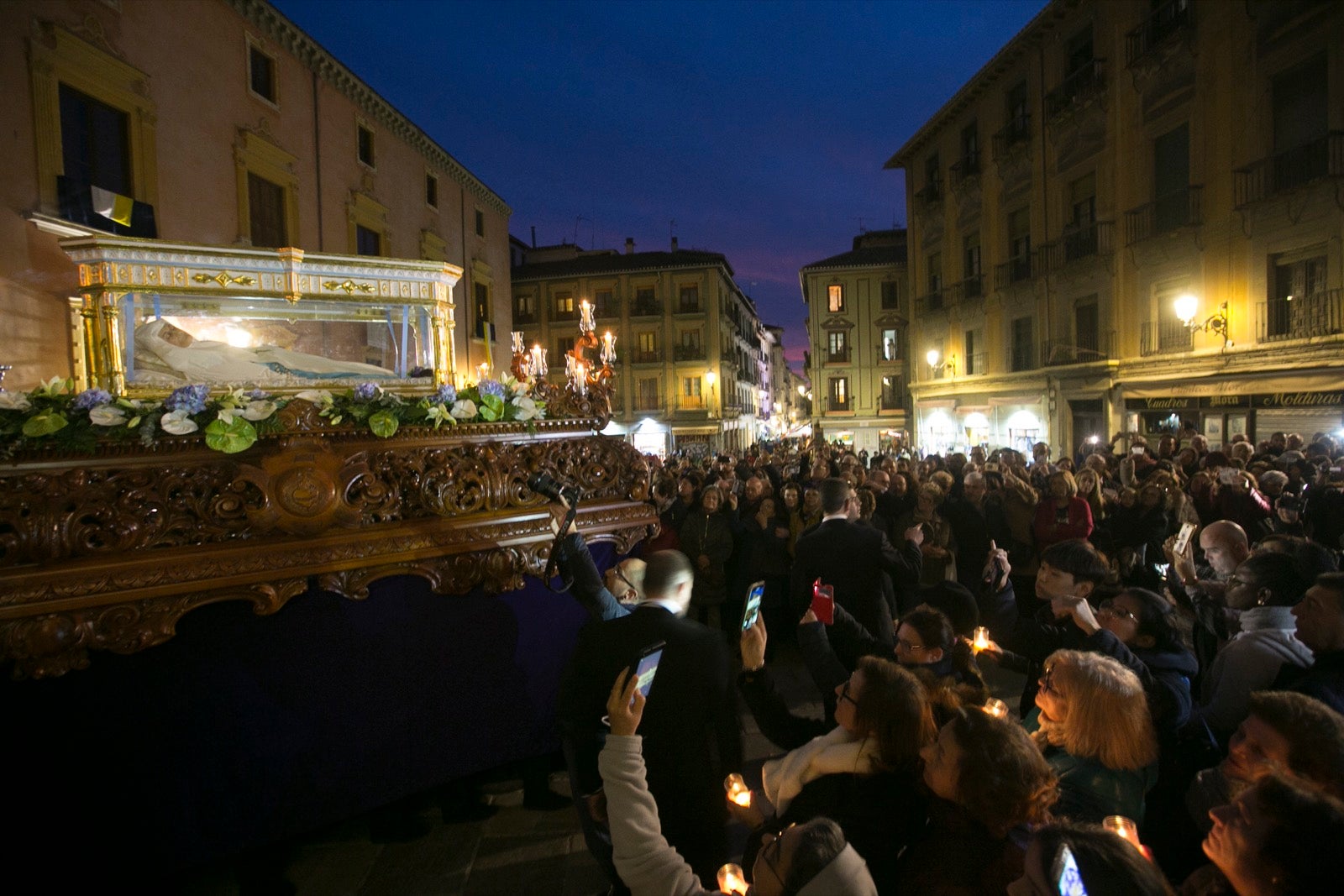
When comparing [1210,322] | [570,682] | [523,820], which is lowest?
[523,820]

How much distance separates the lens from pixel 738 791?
2.59 m

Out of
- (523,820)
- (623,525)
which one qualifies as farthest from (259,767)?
(623,525)

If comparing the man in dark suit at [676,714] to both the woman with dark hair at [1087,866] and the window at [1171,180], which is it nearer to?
the woman with dark hair at [1087,866]

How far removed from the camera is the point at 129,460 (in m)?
3.38

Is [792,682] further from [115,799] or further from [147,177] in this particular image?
[147,177]

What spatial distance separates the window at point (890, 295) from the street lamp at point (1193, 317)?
75.0 ft

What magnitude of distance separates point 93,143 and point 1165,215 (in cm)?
2341

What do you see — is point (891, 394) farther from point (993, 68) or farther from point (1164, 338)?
point (1164, 338)

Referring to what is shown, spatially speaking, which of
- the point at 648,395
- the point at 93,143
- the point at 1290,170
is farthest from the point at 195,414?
the point at 648,395

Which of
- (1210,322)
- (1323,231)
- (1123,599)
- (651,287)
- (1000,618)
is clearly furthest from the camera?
(651,287)

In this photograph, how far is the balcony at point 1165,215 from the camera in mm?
16016

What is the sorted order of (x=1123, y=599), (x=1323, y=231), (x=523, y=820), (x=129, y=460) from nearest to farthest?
(x=1123, y=599) < (x=129, y=460) < (x=523, y=820) < (x=1323, y=231)

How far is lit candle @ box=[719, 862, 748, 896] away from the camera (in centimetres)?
203

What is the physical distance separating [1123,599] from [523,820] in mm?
3758
